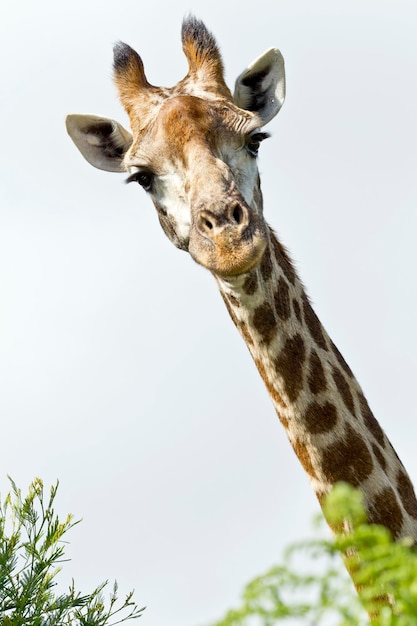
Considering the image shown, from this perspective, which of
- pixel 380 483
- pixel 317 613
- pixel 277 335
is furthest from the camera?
pixel 277 335

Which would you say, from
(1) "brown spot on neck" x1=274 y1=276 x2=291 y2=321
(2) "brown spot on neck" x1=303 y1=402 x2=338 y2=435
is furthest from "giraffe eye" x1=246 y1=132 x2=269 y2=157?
(2) "brown spot on neck" x1=303 y1=402 x2=338 y2=435

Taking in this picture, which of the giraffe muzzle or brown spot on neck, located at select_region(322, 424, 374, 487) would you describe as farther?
brown spot on neck, located at select_region(322, 424, 374, 487)

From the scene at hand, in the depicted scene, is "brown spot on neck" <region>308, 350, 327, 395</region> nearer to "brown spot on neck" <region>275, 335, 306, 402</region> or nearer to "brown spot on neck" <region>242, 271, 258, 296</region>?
"brown spot on neck" <region>275, 335, 306, 402</region>

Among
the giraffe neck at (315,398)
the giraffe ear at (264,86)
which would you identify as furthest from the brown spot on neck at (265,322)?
the giraffe ear at (264,86)

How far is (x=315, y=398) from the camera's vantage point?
475cm

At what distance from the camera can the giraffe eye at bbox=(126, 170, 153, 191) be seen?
5.39 metres

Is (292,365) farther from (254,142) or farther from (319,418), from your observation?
(254,142)

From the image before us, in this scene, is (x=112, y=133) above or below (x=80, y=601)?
above

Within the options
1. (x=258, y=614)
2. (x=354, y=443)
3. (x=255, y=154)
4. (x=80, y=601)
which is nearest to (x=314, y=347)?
(x=354, y=443)

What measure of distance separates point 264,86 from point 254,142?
924 millimetres

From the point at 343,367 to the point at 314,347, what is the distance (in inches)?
10.3

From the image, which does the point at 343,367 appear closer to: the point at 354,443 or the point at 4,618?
the point at 354,443

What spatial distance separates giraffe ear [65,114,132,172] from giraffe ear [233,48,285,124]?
770mm

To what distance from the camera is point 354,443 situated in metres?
4.63
